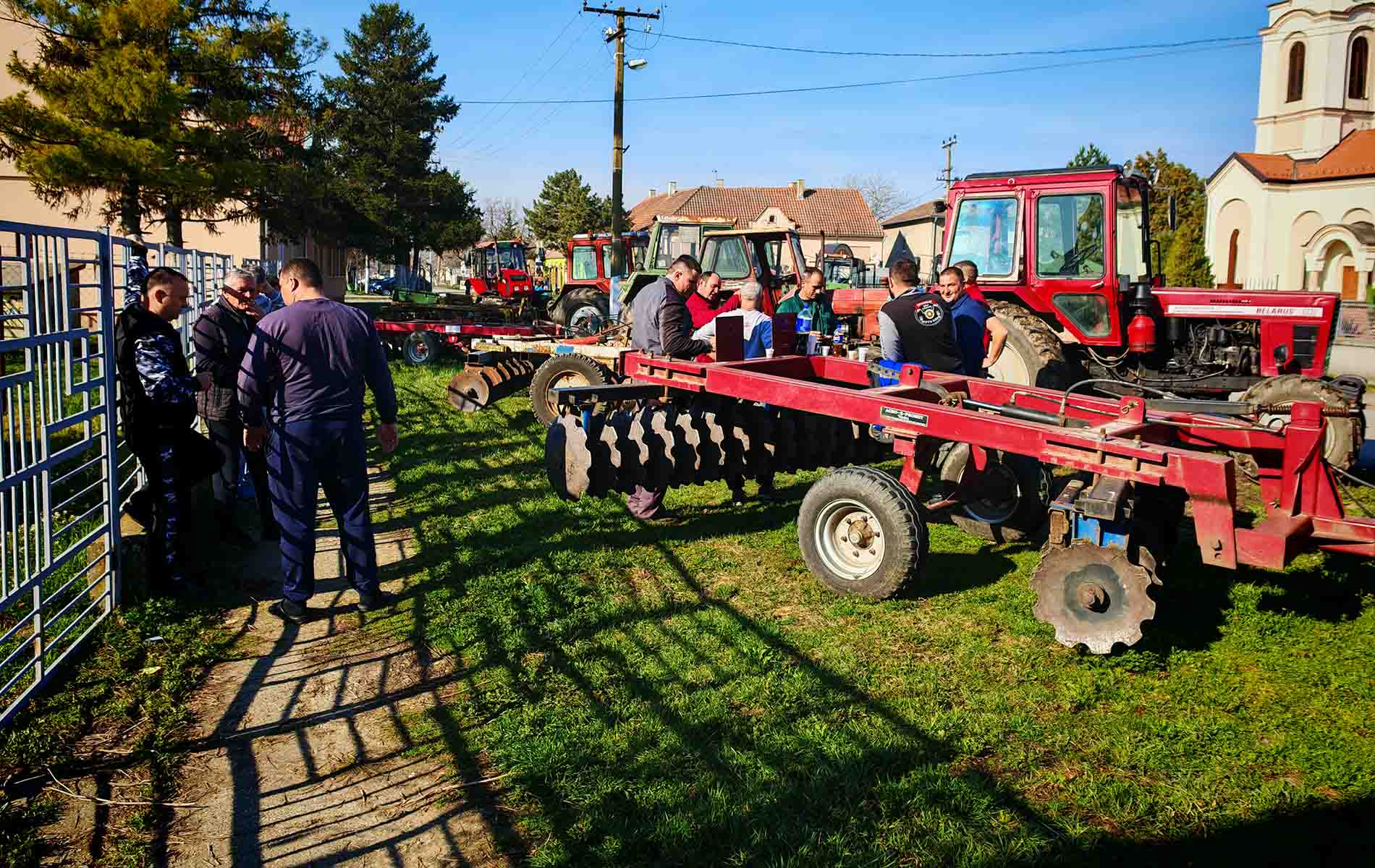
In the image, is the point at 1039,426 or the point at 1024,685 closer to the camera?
the point at 1024,685

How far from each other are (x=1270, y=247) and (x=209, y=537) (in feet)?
143

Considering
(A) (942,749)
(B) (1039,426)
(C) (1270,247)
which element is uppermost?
(C) (1270,247)

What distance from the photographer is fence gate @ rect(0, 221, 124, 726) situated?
13.2 ft

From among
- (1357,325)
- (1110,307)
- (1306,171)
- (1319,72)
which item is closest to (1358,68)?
(1319,72)

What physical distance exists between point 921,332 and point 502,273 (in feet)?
70.1

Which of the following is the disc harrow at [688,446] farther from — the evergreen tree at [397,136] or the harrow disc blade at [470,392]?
the evergreen tree at [397,136]

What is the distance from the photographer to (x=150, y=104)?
18.9 metres

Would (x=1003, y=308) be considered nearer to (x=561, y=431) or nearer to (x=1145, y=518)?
(x=1145, y=518)

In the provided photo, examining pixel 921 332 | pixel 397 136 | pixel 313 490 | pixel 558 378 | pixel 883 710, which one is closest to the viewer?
pixel 883 710

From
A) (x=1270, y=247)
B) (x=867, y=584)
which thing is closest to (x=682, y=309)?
(x=867, y=584)

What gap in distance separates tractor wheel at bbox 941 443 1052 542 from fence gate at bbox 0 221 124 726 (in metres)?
4.92

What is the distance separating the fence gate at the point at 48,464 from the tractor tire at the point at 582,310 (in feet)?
40.2

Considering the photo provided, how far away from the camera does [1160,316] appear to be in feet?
31.1

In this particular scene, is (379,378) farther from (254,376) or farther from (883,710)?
(883,710)
